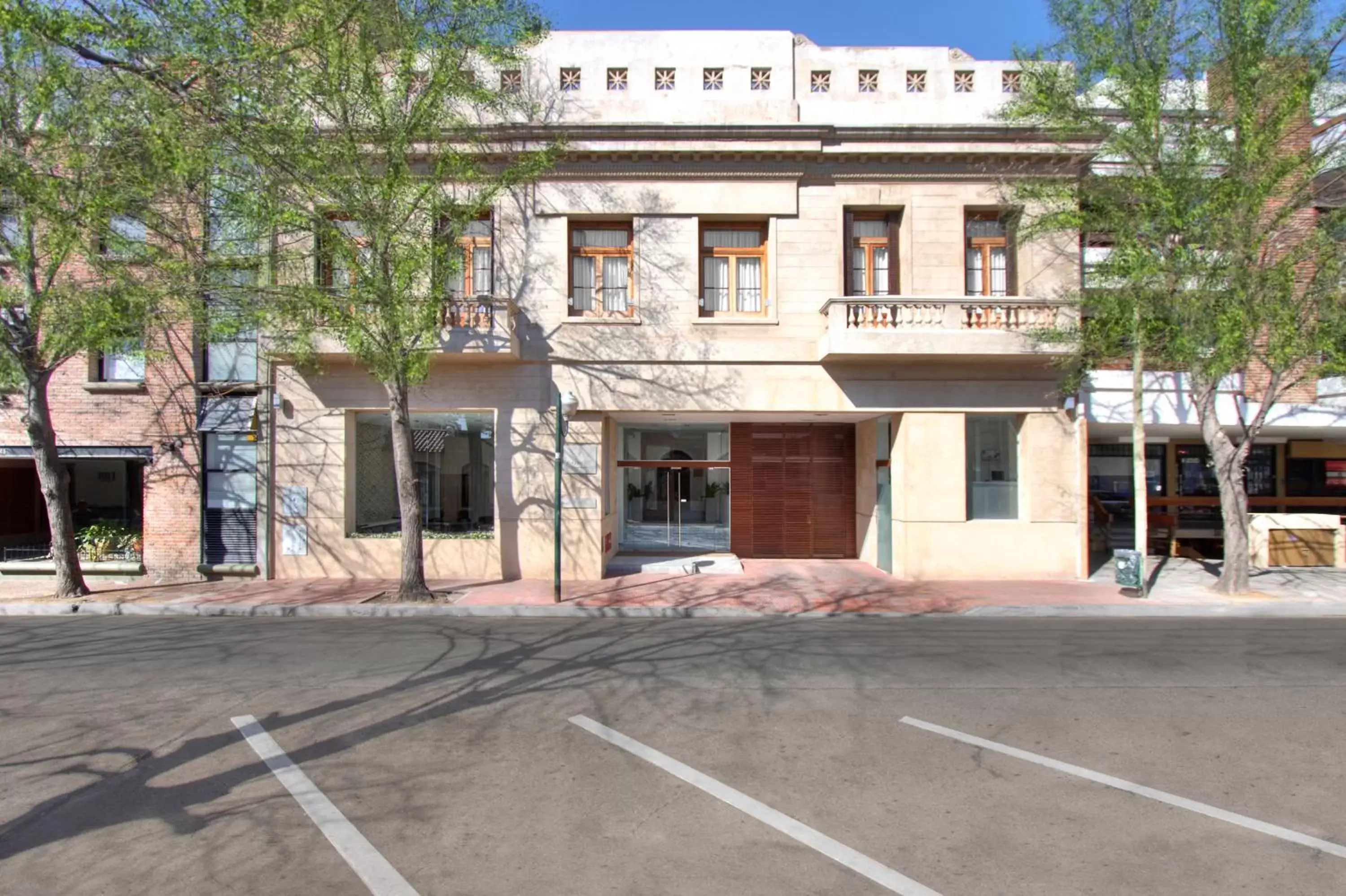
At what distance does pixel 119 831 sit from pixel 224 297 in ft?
33.7

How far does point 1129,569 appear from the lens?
12.6m

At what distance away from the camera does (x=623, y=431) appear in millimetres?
17797

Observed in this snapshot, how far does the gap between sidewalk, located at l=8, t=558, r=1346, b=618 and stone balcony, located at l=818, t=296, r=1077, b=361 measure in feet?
14.2

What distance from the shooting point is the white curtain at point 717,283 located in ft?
49.2

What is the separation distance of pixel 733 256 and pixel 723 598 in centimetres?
686

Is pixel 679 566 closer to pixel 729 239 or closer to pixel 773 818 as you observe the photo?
pixel 729 239

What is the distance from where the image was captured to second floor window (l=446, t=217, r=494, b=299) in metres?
14.6

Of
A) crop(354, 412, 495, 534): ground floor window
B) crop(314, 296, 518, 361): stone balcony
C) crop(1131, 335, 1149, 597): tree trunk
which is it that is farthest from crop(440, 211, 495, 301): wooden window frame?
crop(1131, 335, 1149, 597): tree trunk

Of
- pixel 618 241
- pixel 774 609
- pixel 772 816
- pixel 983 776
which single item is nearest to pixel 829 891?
pixel 772 816

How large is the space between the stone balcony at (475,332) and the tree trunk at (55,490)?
4.25 metres

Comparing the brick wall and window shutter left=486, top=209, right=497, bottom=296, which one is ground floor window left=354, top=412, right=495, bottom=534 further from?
the brick wall

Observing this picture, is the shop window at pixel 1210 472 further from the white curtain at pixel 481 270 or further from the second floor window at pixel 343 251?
the second floor window at pixel 343 251

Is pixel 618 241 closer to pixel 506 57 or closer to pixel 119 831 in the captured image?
pixel 506 57

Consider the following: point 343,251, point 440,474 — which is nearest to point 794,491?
point 440,474
